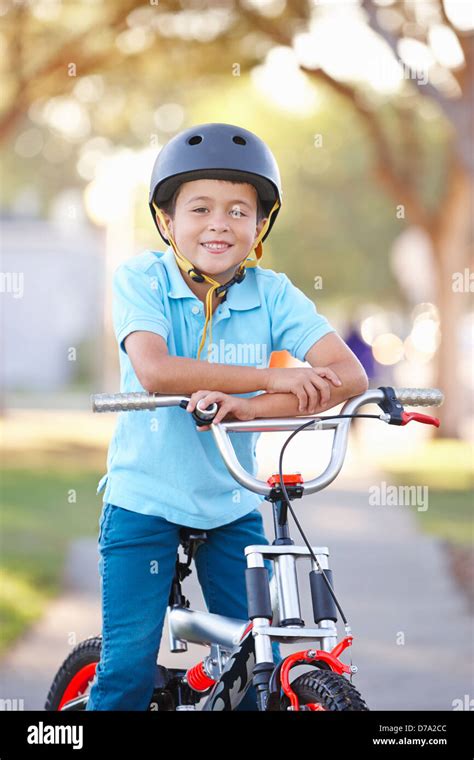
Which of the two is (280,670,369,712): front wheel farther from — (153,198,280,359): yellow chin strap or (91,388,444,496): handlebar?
(153,198,280,359): yellow chin strap

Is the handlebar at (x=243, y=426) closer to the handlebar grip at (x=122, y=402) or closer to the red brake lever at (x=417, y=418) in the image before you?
the handlebar grip at (x=122, y=402)

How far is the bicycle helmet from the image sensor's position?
3.36 meters

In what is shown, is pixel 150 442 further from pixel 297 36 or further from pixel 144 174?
pixel 144 174

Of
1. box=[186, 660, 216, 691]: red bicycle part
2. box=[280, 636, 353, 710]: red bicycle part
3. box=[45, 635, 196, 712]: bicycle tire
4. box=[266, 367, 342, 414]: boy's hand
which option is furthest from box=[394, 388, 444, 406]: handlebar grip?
box=[45, 635, 196, 712]: bicycle tire

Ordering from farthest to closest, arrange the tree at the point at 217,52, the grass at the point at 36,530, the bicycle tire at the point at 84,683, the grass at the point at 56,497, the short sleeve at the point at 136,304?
the tree at the point at 217,52 → the grass at the point at 56,497 → the grass at the point at 36,530 → the bicycle tire at the point at 84,683 → the short sleeve at the point at 136,304

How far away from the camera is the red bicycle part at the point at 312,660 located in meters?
2.92

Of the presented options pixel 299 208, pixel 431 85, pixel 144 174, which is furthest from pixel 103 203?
pixel 299 208

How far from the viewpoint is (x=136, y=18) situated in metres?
14.6

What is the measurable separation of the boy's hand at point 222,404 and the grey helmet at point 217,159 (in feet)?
1.97

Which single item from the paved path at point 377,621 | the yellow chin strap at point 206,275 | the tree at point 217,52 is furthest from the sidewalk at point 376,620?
the tree at point 217,52

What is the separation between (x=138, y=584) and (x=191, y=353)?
2.07ft

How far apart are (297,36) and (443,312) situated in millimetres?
6126

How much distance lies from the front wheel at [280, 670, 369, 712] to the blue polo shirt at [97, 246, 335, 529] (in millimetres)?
678

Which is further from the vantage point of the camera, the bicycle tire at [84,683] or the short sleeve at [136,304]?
the bicycle tire at [84,683]
